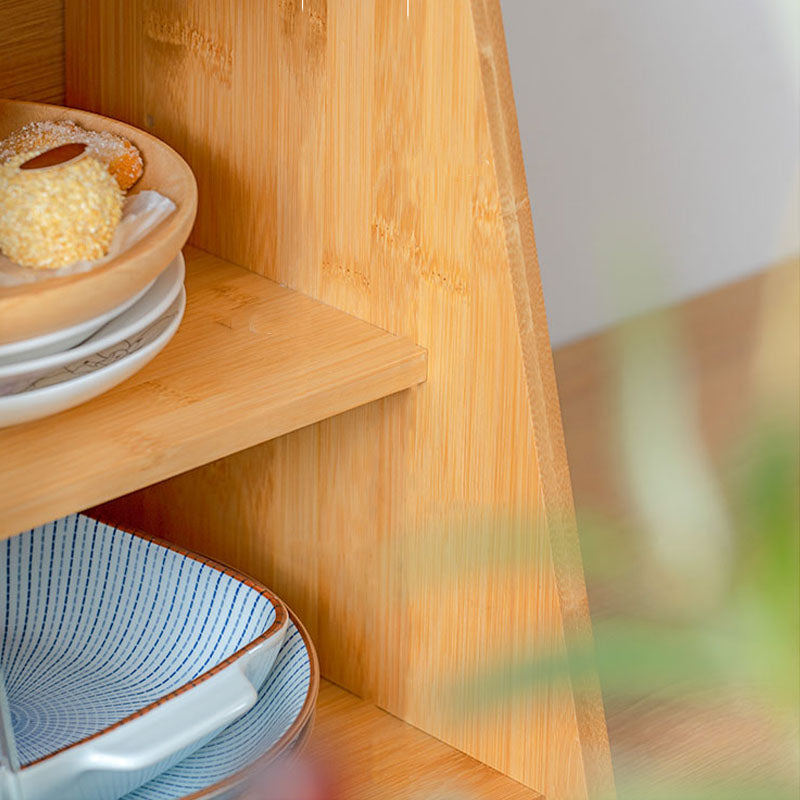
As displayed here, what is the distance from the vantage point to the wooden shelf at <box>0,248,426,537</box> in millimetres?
590

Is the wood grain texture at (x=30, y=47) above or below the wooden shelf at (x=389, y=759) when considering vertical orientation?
above

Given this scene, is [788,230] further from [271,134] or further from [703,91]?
[703,91]

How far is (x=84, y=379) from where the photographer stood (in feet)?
1.97

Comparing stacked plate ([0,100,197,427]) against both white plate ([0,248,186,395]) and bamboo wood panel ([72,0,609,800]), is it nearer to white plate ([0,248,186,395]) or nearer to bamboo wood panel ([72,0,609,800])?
white plate ([0,248,186,395])

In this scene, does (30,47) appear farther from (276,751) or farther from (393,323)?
(276,751)

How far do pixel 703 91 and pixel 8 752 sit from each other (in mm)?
676

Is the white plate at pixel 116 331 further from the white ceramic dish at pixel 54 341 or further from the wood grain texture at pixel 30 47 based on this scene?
the wood grain texture at pixel 30 47

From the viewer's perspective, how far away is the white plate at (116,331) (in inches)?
23.1

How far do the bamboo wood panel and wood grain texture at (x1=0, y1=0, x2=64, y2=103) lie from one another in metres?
0.01

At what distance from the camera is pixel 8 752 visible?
0.64m

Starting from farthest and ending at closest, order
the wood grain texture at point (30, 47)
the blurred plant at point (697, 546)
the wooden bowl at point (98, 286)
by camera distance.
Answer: the wood grain texture at point (30, 47) < the wooden bowl at point (98, 286) < the blurred plant at point (697, 546)

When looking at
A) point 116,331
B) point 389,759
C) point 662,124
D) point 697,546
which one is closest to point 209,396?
point 116,331

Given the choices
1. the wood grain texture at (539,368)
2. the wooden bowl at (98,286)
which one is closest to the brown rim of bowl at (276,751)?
the wood grain texture at (539,368)

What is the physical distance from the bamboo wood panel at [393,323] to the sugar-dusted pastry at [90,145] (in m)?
0.08
